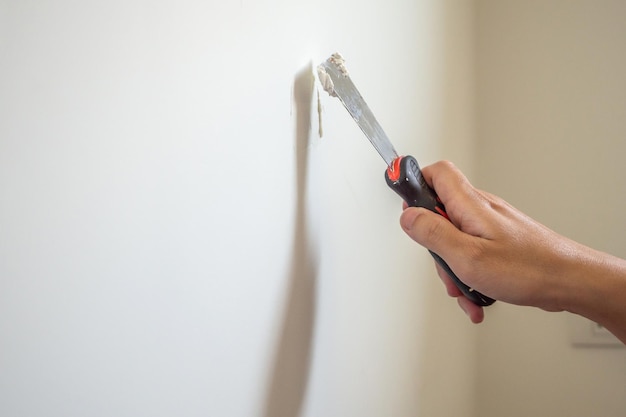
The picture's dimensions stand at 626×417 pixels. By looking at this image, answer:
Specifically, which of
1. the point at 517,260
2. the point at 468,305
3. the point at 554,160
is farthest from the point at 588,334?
the point at 517,260

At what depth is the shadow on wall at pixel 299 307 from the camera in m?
0.39

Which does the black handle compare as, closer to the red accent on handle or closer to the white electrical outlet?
the red accent on handle

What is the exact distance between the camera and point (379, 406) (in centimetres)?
55

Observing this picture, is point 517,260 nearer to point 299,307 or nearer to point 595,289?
point 595,289

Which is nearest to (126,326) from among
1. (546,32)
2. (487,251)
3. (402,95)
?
(487,251)

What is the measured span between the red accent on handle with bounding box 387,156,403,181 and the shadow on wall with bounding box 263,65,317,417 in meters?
0.07

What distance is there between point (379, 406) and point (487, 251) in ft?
0.81

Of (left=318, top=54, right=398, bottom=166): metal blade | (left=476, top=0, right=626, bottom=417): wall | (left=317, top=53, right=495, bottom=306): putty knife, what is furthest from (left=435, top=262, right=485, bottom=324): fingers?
(left=476, top=0, right=626, bottom=417): wall

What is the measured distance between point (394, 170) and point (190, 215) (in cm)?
20

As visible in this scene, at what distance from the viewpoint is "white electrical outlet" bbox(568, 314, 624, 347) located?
82 centimetres

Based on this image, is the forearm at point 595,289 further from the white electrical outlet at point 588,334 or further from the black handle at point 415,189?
the white electrical outlet at point 588,334

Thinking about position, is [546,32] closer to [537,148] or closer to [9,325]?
[537,148]

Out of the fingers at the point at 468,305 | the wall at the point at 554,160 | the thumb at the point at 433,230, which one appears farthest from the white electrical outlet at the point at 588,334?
the thumb at the point at 433,230

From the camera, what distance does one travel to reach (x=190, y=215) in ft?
1.06
